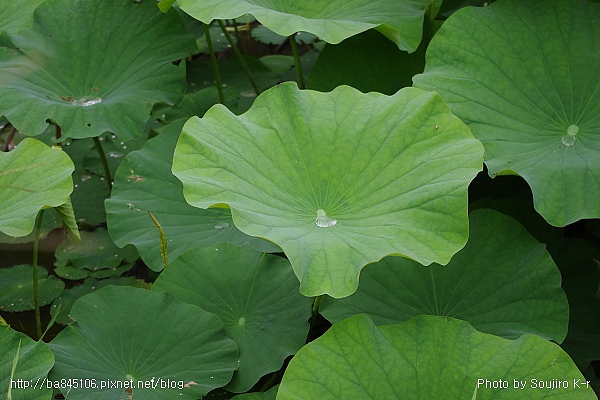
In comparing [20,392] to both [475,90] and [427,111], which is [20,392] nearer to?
[427,111]

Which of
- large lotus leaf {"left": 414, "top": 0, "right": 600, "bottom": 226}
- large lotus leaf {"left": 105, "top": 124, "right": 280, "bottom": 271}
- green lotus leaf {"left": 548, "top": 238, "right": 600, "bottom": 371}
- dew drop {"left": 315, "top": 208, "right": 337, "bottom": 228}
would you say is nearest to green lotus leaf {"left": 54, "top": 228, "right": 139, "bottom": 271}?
large lotus leaf {"left": 105, "top": 124, "right": 280, "bottom": 271}

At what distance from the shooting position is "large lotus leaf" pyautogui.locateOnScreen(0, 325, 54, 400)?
1356 millimetres

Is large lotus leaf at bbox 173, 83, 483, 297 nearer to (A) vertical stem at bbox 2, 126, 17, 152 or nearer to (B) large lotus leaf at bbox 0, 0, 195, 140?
(B) large lotus leaf at bbox 0, 0, 195, 140

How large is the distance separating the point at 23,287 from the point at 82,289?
20cm

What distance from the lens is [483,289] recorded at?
1.56m

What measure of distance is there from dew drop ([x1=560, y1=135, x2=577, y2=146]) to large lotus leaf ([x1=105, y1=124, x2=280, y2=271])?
0.77 m

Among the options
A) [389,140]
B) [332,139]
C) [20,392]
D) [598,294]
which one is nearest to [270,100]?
[332,139]

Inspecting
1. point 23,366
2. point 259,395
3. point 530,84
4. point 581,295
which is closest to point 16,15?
point 23,366

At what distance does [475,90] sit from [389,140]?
358 mm

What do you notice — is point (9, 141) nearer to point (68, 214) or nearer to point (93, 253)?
point (93, 253)

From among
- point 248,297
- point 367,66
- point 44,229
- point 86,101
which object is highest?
point 367,66

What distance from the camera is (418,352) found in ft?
4.25

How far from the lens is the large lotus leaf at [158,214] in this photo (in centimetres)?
176

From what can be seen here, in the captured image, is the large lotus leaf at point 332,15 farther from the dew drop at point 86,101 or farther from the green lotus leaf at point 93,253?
the green lotus leaf at point 93,253
